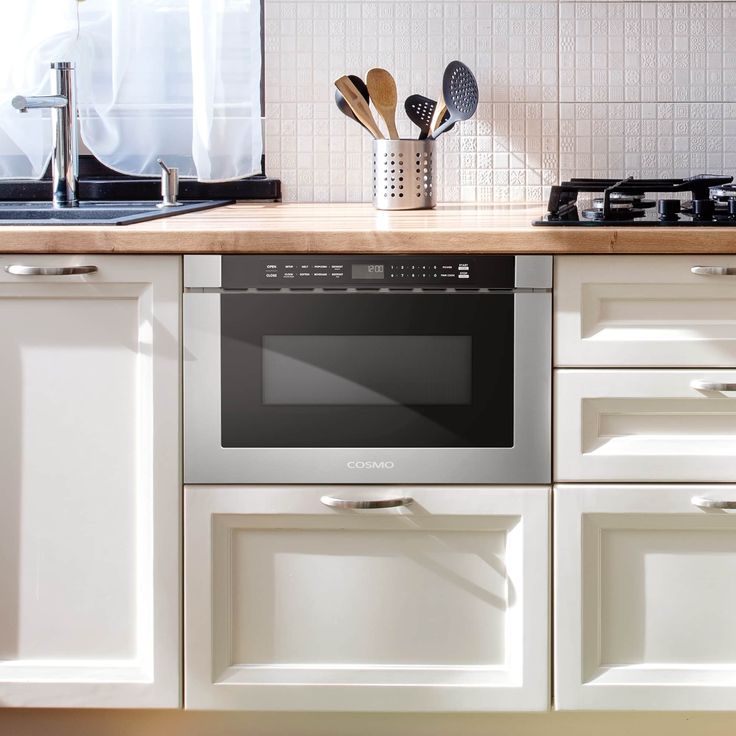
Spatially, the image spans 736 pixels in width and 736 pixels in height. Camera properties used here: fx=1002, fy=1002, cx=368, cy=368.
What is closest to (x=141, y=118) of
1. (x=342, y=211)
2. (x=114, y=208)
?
(x=114, y=208)

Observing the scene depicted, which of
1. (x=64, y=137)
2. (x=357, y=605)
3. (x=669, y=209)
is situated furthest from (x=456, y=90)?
(x=357, y=605)

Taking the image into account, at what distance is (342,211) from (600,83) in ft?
2.29

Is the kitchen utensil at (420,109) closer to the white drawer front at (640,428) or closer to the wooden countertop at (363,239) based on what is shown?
the wooden countertop at (363,239)

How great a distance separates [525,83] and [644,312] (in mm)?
881

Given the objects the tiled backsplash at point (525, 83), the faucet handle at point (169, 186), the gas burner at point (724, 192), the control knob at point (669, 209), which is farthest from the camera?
the tiled backsplash at point (525, 83)

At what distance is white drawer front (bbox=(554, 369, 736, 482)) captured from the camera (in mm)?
1590

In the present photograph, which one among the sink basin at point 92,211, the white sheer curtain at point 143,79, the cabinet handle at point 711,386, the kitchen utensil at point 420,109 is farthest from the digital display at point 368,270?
the white sheer curtain at point 143,79

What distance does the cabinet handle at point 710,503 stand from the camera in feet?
5.20

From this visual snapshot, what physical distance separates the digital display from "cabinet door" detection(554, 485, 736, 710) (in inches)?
17.8

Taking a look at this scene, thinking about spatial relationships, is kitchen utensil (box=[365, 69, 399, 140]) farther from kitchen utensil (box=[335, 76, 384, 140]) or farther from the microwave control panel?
the microwave control panel

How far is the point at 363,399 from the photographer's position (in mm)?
1614

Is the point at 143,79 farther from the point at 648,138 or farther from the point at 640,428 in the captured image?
the point at 640,428

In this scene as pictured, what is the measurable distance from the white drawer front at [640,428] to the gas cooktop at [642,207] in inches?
9.6

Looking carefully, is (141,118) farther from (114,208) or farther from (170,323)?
(170,323)
